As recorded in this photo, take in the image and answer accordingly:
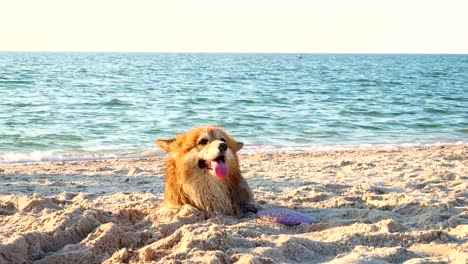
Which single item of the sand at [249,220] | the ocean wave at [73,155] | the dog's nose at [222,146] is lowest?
the ocean wave at [73,155]

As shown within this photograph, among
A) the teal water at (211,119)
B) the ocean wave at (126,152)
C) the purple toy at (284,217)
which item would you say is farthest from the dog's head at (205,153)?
the teal water at (211,119)

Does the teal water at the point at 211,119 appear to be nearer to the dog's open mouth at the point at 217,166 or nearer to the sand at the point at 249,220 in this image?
the sand at the point at 249,220

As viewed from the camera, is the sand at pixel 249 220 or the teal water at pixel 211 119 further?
the teal water at pixel 211 119

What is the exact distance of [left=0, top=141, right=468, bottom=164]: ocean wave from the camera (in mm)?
9656

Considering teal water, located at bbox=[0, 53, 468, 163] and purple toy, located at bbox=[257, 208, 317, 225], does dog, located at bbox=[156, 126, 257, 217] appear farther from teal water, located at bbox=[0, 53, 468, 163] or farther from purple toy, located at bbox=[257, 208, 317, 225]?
teal water, located at bbox=[0, 53, 468, 163]

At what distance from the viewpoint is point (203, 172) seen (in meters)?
4.98

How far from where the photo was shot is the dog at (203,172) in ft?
16.1

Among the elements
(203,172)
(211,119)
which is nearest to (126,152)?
(211,119)

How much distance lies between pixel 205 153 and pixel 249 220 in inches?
29.2

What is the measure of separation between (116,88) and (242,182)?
20751 mm

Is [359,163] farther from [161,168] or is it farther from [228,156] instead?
[228,156]

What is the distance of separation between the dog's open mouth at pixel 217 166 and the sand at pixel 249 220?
1.27ft

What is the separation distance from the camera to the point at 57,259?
3771 mm

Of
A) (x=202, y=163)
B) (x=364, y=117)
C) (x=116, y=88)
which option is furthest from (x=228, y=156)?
(x=116, y=88)
